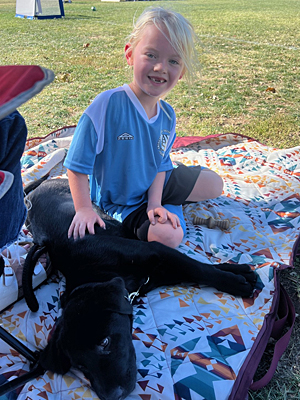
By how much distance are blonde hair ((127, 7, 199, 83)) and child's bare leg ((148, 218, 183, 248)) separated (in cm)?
93

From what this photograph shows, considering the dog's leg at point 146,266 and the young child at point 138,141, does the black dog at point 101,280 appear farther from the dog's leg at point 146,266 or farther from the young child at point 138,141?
the young child at point 138,141

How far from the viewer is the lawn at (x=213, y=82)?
13.7 ft

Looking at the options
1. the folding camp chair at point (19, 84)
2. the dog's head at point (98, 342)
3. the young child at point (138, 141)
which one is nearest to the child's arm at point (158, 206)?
the young child at point (138, 141)

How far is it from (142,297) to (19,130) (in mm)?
1100

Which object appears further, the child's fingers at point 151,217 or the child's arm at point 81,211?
the child's fingers at point 151,217

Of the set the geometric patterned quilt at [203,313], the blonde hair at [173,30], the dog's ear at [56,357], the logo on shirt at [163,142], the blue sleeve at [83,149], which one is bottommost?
the geometric patterned quilt at [203,313]

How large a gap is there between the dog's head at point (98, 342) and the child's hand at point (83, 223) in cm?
42

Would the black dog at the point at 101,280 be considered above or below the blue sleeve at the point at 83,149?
below

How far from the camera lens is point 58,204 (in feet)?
7.50

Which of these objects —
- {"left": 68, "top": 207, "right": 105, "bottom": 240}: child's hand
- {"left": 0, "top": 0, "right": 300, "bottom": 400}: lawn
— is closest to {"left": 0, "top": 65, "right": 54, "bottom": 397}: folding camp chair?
{"left": 68, "top": 207, "right": 105, "bottom": 240}: child's hand

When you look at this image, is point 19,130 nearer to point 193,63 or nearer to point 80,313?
point 80,313

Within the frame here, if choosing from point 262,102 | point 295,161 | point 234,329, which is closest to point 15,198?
point 234,329

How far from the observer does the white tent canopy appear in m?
17.0

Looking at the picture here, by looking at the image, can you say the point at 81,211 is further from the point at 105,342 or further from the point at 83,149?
the point at 105,342
